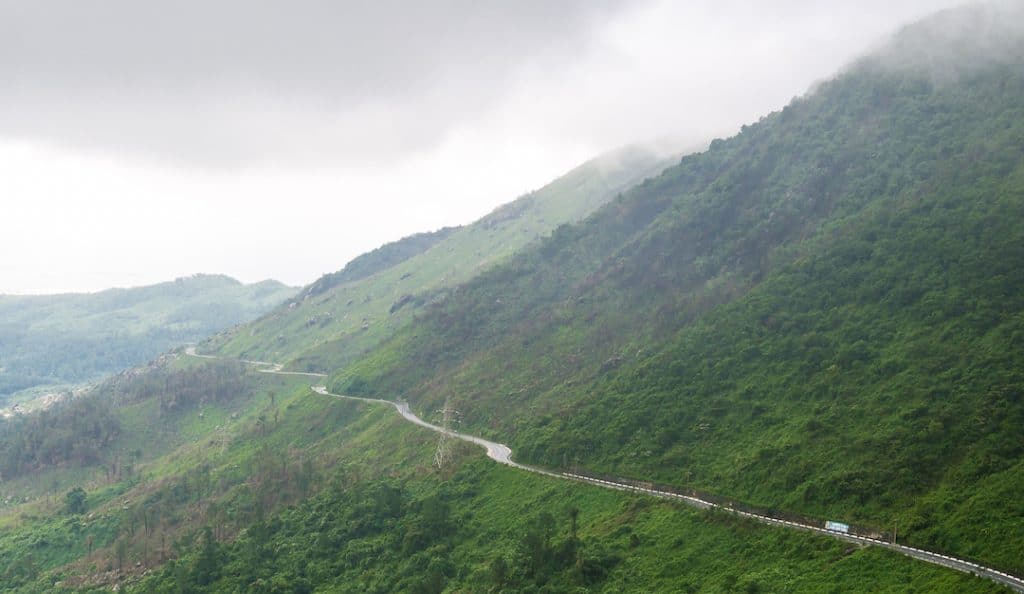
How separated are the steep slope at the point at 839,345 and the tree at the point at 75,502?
3380 inches

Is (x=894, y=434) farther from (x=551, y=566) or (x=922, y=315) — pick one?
(x=551, y=566)

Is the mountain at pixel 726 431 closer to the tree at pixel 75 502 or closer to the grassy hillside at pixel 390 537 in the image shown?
the grassy hillside at pixel 390 537

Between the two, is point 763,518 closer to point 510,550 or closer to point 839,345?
point 510,550

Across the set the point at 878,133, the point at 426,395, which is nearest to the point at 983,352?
the point at 878,133

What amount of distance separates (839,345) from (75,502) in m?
180

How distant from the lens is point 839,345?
11706cm

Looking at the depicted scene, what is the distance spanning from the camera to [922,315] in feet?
374

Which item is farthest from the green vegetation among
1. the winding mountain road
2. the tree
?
the tree

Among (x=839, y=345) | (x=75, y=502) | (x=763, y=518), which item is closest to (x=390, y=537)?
(x=763, y=518)

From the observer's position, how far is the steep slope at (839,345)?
82.6m

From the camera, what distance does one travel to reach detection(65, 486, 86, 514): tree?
18562 cm

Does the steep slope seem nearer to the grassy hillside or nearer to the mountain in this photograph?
the mountain

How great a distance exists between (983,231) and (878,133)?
68819 millimetres

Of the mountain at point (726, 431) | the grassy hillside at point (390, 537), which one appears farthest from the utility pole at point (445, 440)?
the grassy hillside at point (390, 537)
